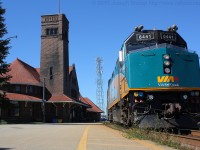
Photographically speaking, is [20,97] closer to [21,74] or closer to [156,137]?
[21,74]

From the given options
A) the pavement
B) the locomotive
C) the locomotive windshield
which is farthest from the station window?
the locomotive

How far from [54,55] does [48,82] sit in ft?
15.6

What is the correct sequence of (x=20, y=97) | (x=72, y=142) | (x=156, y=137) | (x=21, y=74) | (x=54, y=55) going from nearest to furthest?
(x=72, y=142), (x=156, y=137), (x=20, y=97), (x=21, y=74), (x=54, y=55)

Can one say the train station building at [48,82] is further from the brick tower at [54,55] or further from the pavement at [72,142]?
the pavement at [72,142]

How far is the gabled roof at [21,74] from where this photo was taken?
58.2 meters

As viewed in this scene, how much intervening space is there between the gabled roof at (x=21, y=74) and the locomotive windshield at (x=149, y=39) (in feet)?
141

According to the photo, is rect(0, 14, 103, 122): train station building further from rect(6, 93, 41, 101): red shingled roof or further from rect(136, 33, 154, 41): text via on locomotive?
rect(136, 33, 154, 41): text via on locomotive

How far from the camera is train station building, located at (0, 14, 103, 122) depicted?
55344 mm

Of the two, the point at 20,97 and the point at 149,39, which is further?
the point at 20,97

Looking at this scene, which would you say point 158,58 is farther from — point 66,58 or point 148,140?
point 66,58

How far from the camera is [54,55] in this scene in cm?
6350

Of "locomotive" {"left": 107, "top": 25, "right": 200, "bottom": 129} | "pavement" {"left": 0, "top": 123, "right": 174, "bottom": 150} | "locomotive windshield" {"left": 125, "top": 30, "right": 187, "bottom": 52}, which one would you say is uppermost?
"locomotive windshield" {"left": 125, "top": 30, "right": 187, "bottom": 52}

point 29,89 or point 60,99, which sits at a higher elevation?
point 29,89

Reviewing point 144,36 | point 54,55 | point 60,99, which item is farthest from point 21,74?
point 144,36
